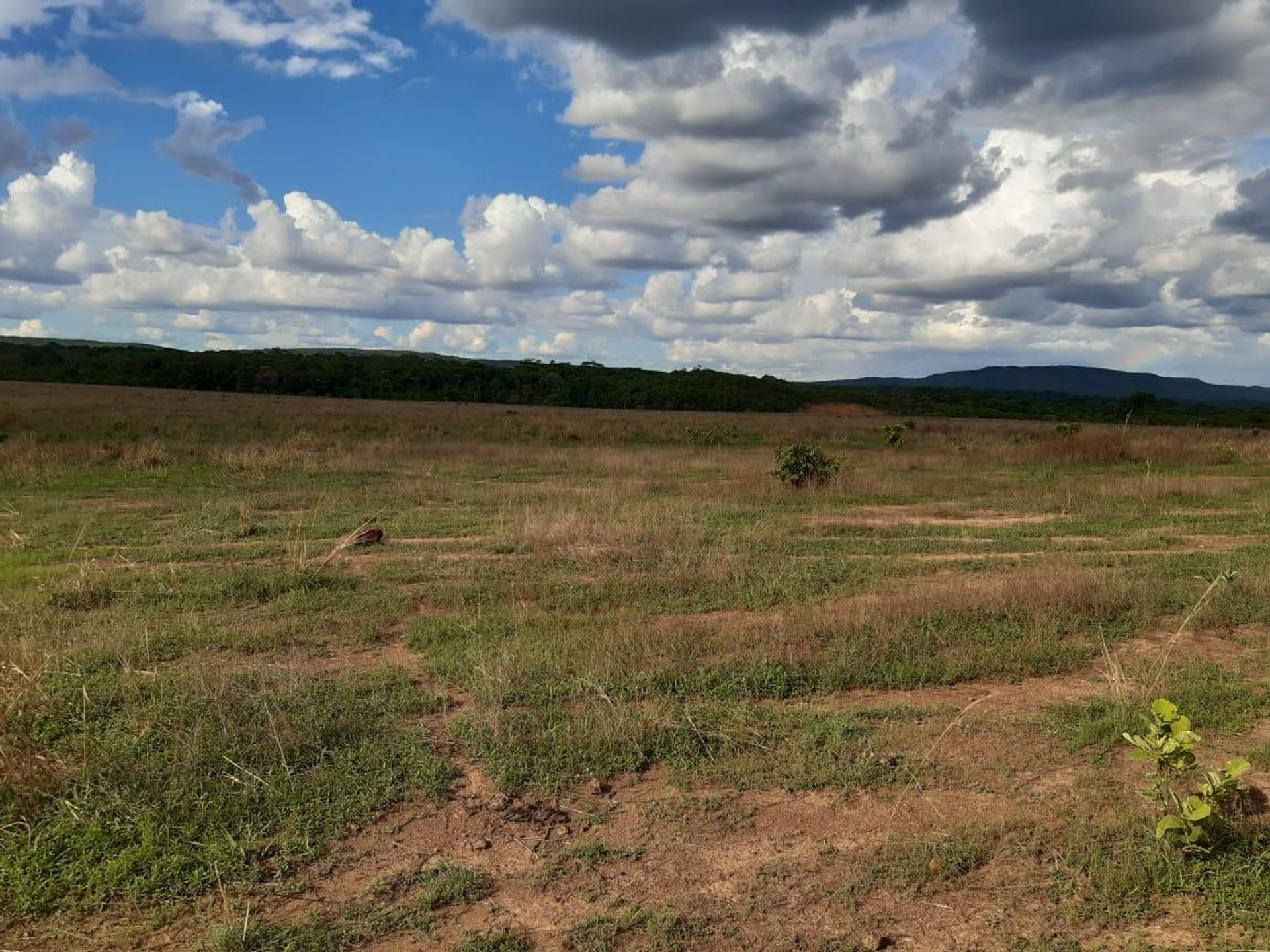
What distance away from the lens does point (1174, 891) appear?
137 inches

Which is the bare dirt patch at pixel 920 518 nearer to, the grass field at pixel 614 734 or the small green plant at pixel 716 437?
the grass field at pixel 614 734

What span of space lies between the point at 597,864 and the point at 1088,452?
21346 mm

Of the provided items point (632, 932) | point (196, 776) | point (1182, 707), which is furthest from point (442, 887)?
point (1182, 707)

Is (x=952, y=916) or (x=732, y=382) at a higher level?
(x=732, y=382)

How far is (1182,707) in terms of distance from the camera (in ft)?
17.2

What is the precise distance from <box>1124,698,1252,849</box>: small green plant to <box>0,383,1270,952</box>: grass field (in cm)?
10

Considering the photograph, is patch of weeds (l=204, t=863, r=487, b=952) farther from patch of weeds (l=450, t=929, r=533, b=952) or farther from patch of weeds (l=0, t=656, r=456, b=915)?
patch of weeds (l=0, t=656, r=456, b=915)

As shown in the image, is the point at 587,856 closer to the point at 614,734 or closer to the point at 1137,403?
the point at 614,734

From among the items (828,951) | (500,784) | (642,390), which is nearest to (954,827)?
(828,951)

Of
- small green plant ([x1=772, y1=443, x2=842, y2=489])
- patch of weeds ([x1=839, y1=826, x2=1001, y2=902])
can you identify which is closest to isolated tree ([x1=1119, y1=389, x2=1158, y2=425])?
small green plant ([x1=772, y1=443, x2=842, y2=489])

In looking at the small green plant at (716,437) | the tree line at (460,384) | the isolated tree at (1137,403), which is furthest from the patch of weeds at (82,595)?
the tree line at (460,384)

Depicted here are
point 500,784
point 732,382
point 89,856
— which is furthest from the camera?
point 732,382

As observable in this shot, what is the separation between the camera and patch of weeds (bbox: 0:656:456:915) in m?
3.64

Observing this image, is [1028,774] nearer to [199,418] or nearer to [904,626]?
[904,626]
